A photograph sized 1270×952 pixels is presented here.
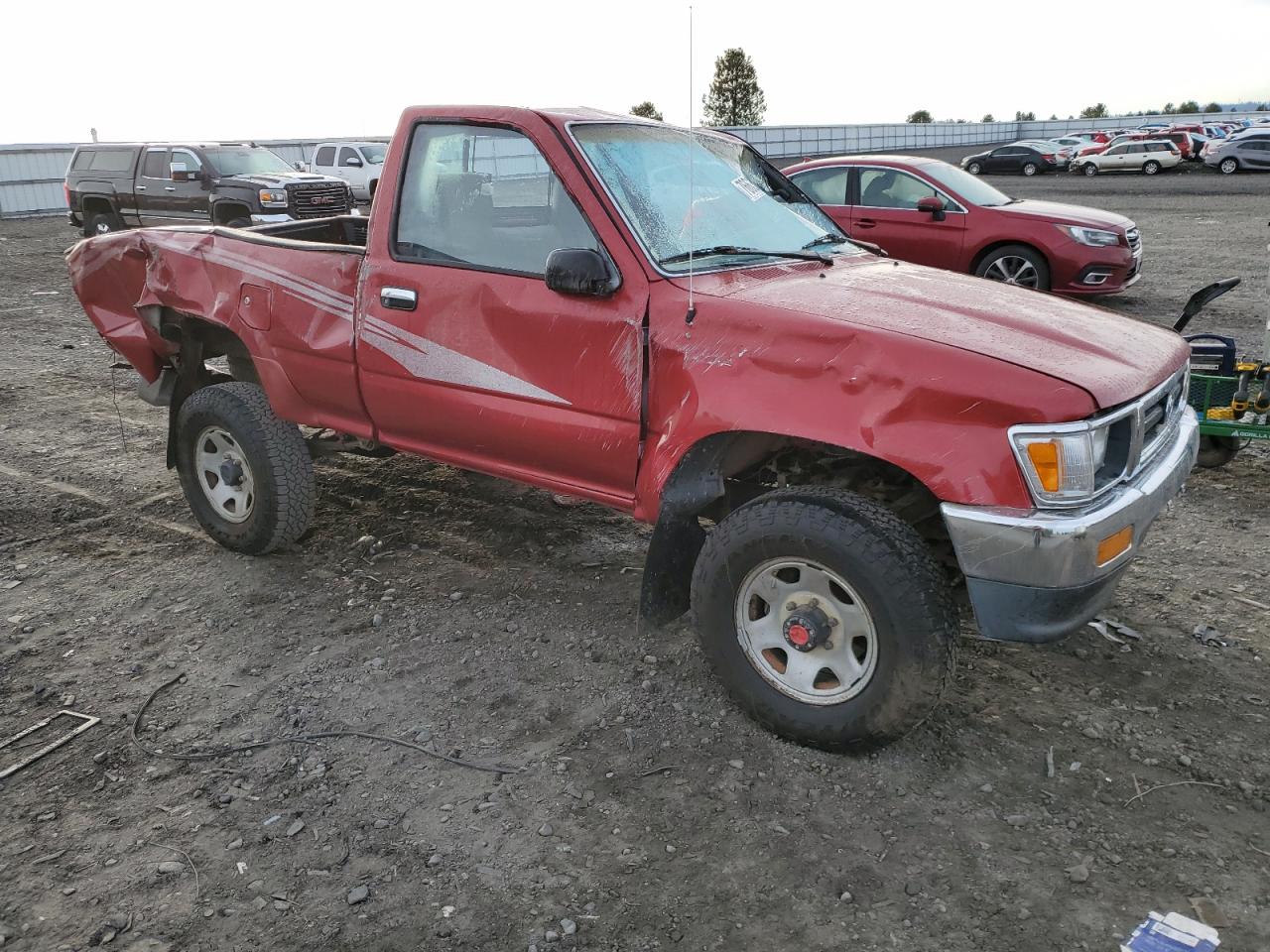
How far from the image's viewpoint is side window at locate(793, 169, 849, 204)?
10789mm

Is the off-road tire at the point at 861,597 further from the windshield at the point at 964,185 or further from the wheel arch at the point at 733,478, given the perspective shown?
the windshield at the point at 964,185

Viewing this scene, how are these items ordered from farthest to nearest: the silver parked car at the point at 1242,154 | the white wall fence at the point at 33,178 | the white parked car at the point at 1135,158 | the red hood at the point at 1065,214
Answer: the white parked car at the point at 1135,158
the silver parked car at the point at 1242,154
the white wall fence at the point at 33,178
the red hood at the point at 1065,214

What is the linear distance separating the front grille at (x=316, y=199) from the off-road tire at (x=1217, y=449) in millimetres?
13424

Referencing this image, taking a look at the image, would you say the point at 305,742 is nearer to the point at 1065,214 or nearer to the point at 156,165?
the point at 1065,214

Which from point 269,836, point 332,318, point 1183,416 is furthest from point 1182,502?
point 269,836

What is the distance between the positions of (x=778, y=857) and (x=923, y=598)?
86 cm

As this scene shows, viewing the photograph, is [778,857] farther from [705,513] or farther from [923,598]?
[705,513]

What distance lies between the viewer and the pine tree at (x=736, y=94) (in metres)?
61.9

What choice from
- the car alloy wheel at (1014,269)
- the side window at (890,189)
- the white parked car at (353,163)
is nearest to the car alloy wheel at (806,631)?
the car alloy wheel at (1014,269)

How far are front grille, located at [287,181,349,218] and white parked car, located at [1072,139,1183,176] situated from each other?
2766 centimetres

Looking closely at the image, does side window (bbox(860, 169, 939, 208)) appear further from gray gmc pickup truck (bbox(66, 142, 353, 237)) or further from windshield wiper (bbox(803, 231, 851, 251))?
gray gmc pickup truck (bbox(66, 142, 353, 237))

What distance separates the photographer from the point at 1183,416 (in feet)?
12.3

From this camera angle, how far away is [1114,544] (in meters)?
2.93

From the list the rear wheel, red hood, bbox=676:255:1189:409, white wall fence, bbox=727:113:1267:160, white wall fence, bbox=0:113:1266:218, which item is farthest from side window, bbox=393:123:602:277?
white wall fence, bbox=727:113:1267:160
